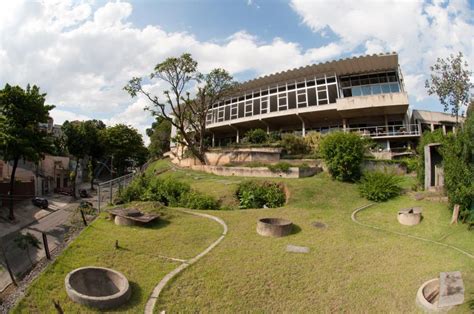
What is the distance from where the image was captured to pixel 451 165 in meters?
13.5

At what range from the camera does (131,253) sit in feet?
35.2

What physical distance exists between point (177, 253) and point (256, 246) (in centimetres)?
285

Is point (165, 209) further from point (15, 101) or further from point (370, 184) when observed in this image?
point (15, 101)

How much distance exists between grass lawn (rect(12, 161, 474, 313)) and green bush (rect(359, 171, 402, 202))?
4.86 ft

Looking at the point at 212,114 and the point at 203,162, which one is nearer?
the point at 203,162

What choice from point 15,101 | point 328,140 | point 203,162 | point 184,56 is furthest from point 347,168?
point 15,101

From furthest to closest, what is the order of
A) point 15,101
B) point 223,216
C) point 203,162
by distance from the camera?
point 203,162 → point 15,101 → point 223,216

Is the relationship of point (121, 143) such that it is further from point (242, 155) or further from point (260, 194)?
point (260, 194)

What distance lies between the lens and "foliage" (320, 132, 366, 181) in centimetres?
1933

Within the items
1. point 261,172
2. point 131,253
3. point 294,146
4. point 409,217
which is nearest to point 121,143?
point 294,146

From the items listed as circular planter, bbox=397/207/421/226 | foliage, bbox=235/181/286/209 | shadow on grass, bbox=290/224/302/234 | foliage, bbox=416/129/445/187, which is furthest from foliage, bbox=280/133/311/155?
shadow on grass, bbox=290/224/302/234

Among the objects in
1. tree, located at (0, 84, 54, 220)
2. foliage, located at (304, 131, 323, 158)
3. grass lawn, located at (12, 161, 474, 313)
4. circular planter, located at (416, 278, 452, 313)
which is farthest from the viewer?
foliage, located at (304, 131, 323, 158)

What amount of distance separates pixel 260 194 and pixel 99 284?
10.8 m

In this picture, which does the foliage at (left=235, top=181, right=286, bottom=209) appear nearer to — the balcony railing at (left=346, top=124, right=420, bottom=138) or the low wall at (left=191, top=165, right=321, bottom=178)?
the low wall at (left=191, top=165, right=321, bottom=178)
